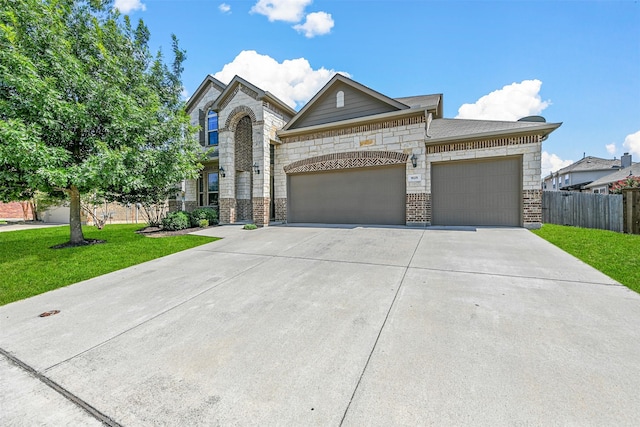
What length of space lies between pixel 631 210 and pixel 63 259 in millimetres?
16708

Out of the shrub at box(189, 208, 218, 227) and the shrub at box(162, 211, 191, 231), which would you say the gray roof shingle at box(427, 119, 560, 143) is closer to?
the shrub at box(189, 208, 218, 227)

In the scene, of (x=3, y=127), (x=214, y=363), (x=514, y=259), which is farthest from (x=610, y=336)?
(x=3, y=127)

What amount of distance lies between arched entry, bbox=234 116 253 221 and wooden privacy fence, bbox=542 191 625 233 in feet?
46.4

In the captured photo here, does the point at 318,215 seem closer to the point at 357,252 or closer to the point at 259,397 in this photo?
the point at 357,252

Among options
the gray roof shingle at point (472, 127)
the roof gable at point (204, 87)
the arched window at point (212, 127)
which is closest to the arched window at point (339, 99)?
the gray roof shingle at point (472, 127)

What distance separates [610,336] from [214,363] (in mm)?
3818

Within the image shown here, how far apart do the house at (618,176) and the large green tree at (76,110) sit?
29.4 m

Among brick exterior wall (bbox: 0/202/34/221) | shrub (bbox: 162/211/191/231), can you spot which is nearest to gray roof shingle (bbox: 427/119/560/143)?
shrub (bbox: 162/211/191/231)

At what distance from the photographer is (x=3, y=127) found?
4.97 meters

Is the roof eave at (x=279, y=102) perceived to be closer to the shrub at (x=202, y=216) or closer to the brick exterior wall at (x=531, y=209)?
the shrub at (x=202, y=216)

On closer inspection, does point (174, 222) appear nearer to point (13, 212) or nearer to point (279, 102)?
point (279, 102)

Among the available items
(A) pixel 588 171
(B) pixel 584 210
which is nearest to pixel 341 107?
(B) pixel 584 210

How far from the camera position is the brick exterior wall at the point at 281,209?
482 inches

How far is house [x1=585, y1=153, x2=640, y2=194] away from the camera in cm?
2033
